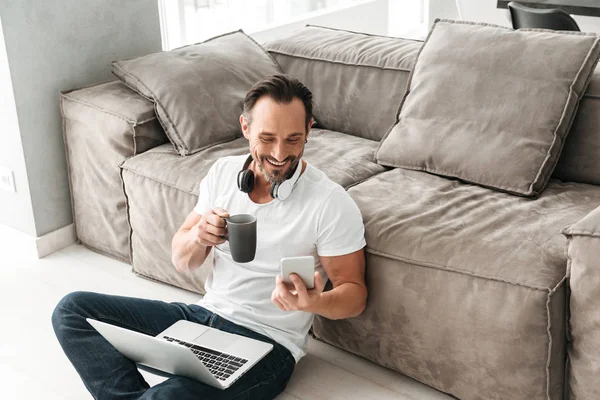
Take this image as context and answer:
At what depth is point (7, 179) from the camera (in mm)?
3150

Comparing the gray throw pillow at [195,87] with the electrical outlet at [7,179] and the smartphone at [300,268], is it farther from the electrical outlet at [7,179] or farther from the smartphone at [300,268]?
the smartphone at [300,268]

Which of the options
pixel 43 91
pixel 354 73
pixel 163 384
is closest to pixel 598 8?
pixel 354 73

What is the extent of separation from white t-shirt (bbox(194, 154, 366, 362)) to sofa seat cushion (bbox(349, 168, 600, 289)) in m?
0.15

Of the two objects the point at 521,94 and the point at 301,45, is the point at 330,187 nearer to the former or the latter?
the point at 521,94

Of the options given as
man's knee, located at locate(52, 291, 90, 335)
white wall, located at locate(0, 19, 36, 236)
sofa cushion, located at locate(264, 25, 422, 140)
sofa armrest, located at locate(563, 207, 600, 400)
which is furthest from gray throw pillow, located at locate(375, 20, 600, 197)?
white wall, located at locate(0, 19, 36, 236)

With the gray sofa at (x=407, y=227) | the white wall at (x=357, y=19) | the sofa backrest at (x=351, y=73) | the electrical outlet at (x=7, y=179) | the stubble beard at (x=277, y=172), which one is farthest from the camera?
the white wall at (x=357, y=19)

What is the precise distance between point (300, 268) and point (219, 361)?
1.26ft

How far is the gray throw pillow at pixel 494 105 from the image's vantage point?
7.98 ft

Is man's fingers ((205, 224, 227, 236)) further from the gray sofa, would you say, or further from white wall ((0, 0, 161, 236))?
white wall ((0, 0, 161, 236))

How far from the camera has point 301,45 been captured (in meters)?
3.28

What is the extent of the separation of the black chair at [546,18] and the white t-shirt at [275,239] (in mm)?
1700

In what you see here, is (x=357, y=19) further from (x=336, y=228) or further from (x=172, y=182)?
(x=336, y=228)

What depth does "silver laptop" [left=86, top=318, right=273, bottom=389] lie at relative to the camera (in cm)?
195

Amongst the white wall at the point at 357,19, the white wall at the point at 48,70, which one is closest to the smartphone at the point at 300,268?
the white wall at the point at 48,70
